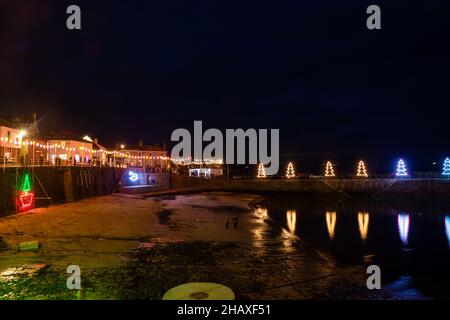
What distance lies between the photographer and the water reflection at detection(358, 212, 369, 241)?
2705 centimetres

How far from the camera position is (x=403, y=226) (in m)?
31.4

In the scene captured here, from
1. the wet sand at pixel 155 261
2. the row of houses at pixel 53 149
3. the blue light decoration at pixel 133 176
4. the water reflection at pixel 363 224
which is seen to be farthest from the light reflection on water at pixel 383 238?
the blue light decoration at pixel 133 176

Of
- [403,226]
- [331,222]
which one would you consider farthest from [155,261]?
[403,226]

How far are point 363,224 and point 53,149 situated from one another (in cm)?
5036

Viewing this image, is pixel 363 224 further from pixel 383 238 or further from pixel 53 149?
pixel 53 149

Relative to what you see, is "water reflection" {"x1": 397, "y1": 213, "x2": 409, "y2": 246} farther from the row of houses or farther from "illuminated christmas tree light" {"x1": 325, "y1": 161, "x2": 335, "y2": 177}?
"illuminated christmas tree light" {"x1": 325, "y1": 161, "x2": 335, "y2": 177}

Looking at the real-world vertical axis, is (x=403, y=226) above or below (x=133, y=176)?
below

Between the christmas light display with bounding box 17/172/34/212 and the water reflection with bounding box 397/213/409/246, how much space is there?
28.6 m

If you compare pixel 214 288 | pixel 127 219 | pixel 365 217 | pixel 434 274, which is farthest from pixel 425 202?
pixel 214 288

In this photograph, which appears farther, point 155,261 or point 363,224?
point 363,224

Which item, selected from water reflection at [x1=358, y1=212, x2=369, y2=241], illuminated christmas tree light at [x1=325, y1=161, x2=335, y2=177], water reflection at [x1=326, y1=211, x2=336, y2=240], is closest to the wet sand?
water reflection at [x1=326, y1=211, x2=336, y2=240]
